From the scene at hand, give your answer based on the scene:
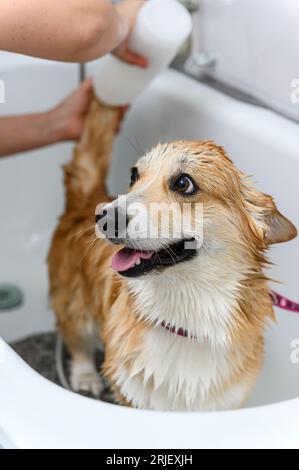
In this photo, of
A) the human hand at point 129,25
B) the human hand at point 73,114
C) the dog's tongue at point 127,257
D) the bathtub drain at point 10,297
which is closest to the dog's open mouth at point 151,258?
the dog's tongue at point 127,257

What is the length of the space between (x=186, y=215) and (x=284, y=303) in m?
0.27

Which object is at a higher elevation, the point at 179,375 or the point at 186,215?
the point at 186,215

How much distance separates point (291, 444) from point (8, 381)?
0.32m

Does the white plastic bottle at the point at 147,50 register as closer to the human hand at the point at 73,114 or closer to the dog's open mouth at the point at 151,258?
the human hand at the point at 73,114

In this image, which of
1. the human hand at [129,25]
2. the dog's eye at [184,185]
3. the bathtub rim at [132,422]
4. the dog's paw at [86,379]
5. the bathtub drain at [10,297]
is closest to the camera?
the bathtub rim at [132,422]

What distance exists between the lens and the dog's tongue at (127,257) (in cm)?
82

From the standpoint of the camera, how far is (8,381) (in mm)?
799

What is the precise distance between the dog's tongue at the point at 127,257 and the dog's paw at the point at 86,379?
1.80 ft

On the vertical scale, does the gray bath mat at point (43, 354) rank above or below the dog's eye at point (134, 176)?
below

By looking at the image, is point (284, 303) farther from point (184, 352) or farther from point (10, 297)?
point (10, 297)

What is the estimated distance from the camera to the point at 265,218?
33.6 inches

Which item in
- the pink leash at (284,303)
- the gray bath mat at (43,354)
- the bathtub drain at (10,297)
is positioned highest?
the pink leash at (284,303)

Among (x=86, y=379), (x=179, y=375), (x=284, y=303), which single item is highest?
(x=284, y=303)

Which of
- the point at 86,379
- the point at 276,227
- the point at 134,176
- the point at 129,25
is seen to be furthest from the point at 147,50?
the point at 86,379
